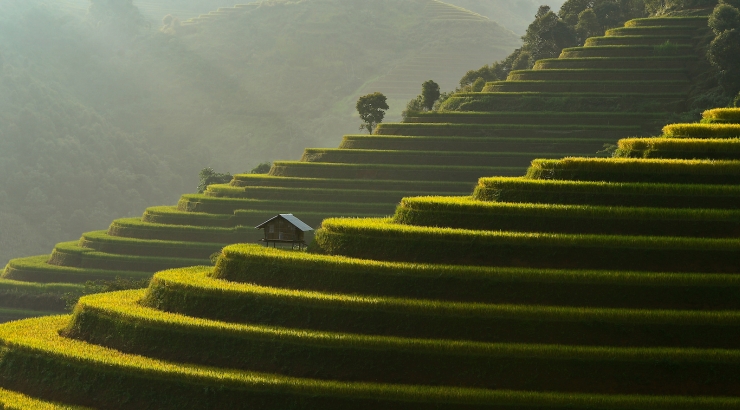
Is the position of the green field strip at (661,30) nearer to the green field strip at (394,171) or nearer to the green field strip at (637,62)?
the green field strip at (637,62)

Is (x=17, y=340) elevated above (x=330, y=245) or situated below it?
below

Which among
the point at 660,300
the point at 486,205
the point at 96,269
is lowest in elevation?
the point at 96,269

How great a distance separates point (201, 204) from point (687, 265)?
3843 centimetres

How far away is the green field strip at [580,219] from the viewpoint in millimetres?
26875

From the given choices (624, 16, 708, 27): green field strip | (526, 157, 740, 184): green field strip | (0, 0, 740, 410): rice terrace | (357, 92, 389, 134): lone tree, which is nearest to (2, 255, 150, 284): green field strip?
(0, 0, 740, 410): rice terrace

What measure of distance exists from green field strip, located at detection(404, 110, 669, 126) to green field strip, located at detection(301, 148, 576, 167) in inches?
165

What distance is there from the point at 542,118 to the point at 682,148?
31183 mm

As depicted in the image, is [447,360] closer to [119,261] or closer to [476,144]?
[119,261]

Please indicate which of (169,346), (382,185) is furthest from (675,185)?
(382,185)

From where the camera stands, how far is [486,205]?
28.8m

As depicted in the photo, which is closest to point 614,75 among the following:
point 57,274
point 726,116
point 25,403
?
point 726,116

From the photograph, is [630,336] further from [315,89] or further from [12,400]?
[315,89]

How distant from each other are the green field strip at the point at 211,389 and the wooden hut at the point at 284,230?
6.66 m

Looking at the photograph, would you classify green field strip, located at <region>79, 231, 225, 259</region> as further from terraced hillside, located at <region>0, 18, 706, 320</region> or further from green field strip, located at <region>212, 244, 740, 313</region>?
green field strip, located at <region>212, 244, 740, 313</region>
